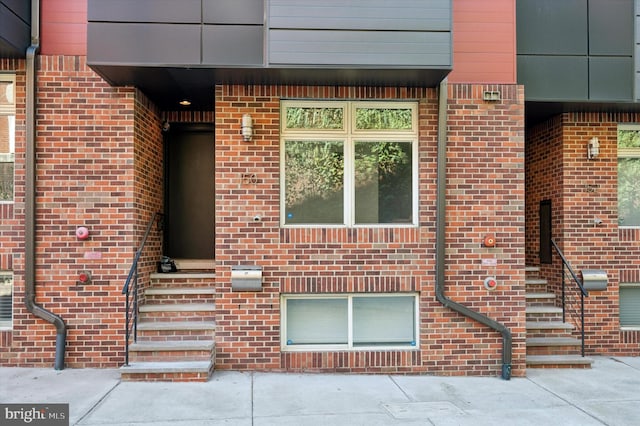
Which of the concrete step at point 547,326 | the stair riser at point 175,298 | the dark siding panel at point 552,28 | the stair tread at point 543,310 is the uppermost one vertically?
the dark siding panel at point 552,28

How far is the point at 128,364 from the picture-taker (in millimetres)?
5887

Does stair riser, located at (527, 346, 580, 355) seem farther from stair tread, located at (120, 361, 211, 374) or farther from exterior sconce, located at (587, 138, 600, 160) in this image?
stair tread, located at (120, 361, 211, 374)

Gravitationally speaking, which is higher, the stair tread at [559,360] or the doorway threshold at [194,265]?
the doorway threshold at [194,265]

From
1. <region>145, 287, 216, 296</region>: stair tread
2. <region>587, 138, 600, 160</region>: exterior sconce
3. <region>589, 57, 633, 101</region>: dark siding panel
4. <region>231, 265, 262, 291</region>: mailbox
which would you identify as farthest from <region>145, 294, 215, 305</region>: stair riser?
<region>589, 57, 633, 101</region>: dark siding panel

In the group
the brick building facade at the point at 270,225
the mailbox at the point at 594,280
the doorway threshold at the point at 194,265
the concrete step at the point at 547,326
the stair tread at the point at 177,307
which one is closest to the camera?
the brick building facade at the point at 270,225

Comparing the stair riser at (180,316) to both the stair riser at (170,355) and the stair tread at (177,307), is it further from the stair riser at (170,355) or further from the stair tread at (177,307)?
the stair riser at (170,355)

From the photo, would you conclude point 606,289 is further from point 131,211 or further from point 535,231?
point 131,211

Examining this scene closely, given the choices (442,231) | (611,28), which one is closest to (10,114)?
(442,231)

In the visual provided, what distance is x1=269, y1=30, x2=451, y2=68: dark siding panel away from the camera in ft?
18.7

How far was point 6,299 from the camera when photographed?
250 inches

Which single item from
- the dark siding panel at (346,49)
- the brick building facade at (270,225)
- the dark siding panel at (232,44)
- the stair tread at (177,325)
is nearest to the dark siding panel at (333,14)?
the dark siding panel at (346,49)

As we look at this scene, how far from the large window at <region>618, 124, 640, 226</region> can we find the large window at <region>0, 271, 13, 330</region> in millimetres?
8615

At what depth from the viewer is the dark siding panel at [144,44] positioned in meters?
5.61

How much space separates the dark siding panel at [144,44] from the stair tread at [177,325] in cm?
315
